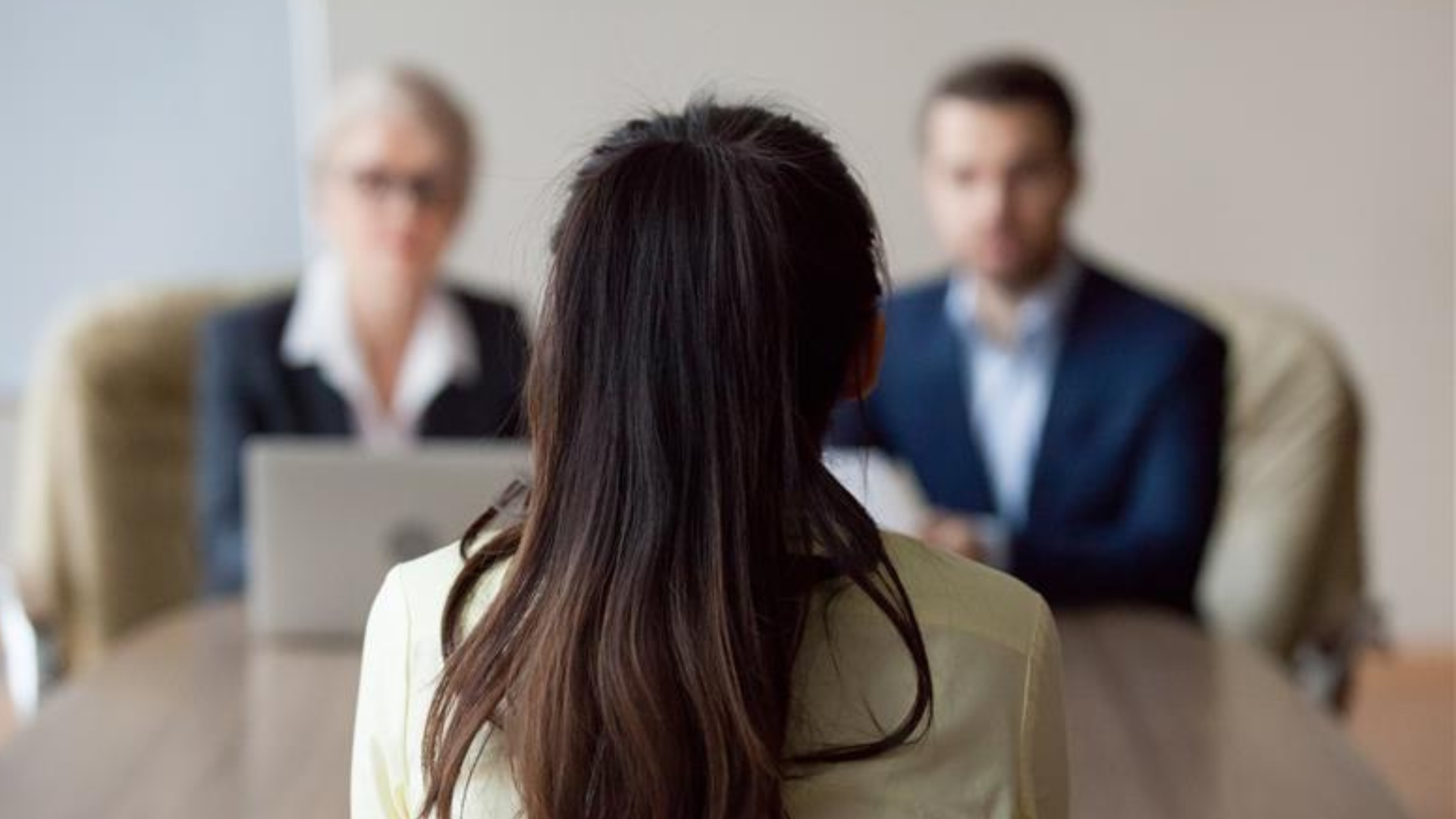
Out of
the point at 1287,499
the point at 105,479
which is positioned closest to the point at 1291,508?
the point at 1287,499

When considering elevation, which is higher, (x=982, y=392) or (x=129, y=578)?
(x=982, y=392)

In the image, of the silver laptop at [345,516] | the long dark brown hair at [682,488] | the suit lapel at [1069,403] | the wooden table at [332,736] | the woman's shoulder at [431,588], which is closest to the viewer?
the long dark brown hair at [682,488]

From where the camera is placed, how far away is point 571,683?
120 centimetres

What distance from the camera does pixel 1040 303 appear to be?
282 cm

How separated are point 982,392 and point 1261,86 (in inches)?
58.2

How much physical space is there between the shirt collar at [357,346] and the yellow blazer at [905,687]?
169cm

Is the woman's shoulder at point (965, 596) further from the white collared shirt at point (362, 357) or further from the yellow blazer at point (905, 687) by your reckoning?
the white collared shirt at point (362, 357)

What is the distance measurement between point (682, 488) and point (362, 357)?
1.88m

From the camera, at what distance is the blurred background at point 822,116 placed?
13.2ft

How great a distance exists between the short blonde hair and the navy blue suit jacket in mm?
635

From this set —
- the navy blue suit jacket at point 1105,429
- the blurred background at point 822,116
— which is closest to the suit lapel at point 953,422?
the navy blue suit jacket at point 1105,429

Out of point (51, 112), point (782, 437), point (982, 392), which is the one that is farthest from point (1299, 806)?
point (51, 112)

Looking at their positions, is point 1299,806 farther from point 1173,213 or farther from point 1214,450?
point 1173,213

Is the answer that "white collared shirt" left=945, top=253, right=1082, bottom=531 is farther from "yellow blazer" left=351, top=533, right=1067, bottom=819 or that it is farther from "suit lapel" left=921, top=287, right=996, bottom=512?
A: "yellow blazer" left=351, top=533, right=1067, bottom=819
